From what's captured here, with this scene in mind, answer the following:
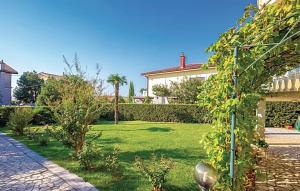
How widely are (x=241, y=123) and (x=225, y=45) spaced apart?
3.77 ft

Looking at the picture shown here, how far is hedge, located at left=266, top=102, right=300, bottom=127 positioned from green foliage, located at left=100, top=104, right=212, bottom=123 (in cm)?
564

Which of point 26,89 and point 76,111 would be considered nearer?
point 76,111

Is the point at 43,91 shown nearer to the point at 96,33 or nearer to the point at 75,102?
the point at 96,33

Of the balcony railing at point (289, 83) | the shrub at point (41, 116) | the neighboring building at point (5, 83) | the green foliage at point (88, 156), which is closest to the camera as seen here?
the green foliage at point (88, 156)

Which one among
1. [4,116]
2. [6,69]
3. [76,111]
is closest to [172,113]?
[4,116]

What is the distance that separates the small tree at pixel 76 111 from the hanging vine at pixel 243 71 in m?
5.28

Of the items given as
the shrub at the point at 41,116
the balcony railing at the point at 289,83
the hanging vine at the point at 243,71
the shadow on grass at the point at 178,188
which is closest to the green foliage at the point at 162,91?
the shrub at the point at 41,116

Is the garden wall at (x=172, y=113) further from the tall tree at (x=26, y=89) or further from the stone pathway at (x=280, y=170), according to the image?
the tall tree at (x=26, y=89)

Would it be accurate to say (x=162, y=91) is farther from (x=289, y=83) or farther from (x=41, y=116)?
(x=289, y=83)

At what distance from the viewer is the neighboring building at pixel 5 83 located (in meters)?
38.6

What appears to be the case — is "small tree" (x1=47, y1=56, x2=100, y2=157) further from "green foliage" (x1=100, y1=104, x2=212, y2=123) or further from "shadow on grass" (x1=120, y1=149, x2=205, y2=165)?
"green foliage" (x1=100, y1=104, x2=212, y2=123)

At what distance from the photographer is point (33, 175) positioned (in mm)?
6832

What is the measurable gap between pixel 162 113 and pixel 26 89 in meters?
29.6

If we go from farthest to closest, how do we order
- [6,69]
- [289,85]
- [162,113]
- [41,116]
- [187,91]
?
[6,69] < [187,91] < [162,113] < [41,116] < [289,85]
